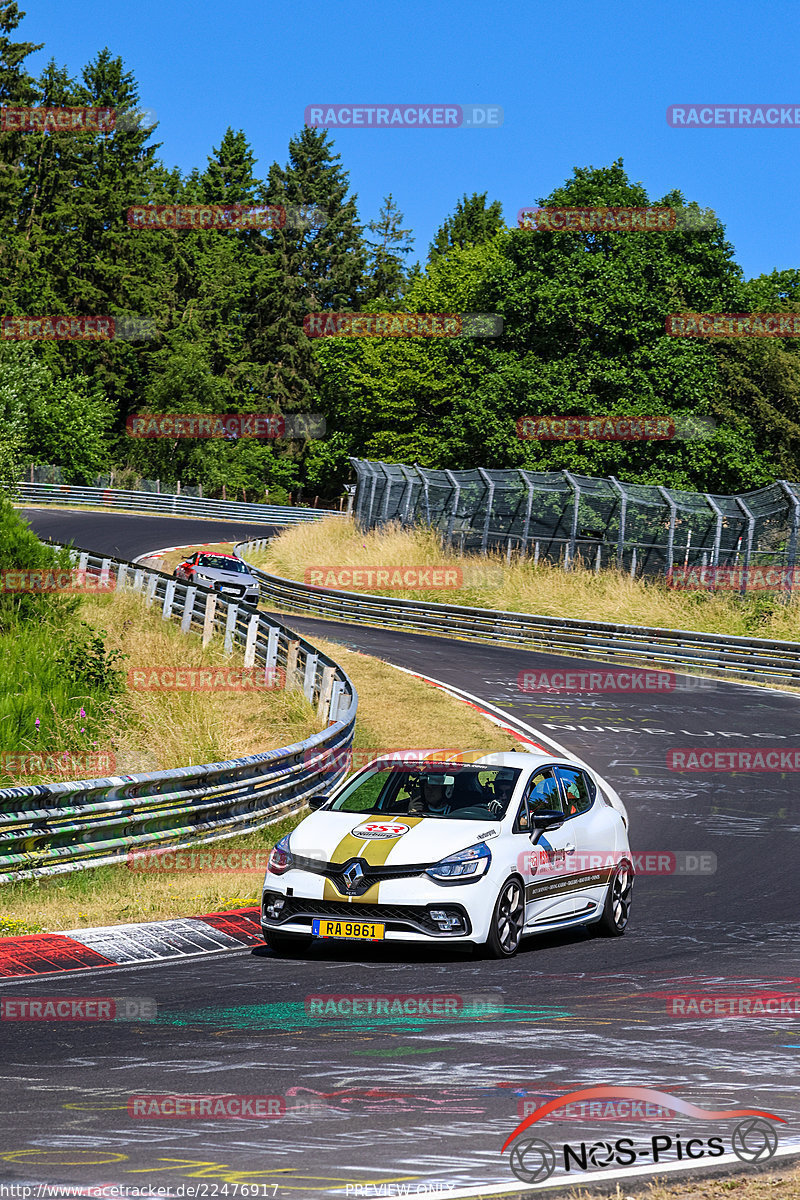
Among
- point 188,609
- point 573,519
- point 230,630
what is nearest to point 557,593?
point 573,519

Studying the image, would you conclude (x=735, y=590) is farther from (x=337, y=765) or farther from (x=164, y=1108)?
(x=164, y=1108)

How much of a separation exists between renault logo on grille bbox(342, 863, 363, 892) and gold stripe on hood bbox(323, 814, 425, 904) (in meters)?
0.06

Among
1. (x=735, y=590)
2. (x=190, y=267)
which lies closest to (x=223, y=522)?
(x=190, y=267)

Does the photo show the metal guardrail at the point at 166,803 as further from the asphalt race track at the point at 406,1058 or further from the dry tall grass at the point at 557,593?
the dry tall grass at the point at 557,593

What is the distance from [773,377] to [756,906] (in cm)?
4425

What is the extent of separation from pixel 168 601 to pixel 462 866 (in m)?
19.0

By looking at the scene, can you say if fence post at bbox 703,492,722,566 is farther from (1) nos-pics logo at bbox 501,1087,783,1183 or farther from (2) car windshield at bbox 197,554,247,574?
(1) nos-pics logo at bbox 501,1087,783,1183

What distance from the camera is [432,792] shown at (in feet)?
35.3

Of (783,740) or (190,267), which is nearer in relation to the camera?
(783,740)

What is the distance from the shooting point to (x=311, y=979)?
895 centimetres

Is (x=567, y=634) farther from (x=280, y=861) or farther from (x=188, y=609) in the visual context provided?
(x=280, y=861)

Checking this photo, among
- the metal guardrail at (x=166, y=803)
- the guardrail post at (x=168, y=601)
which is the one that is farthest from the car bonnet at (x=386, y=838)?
the guardrail post at (x=168, y=601)

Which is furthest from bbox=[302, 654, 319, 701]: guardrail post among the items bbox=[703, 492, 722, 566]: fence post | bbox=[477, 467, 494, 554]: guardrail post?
bbox=[477, 467, 494, 554]: guardrail post

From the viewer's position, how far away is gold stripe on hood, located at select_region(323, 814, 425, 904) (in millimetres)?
9461
